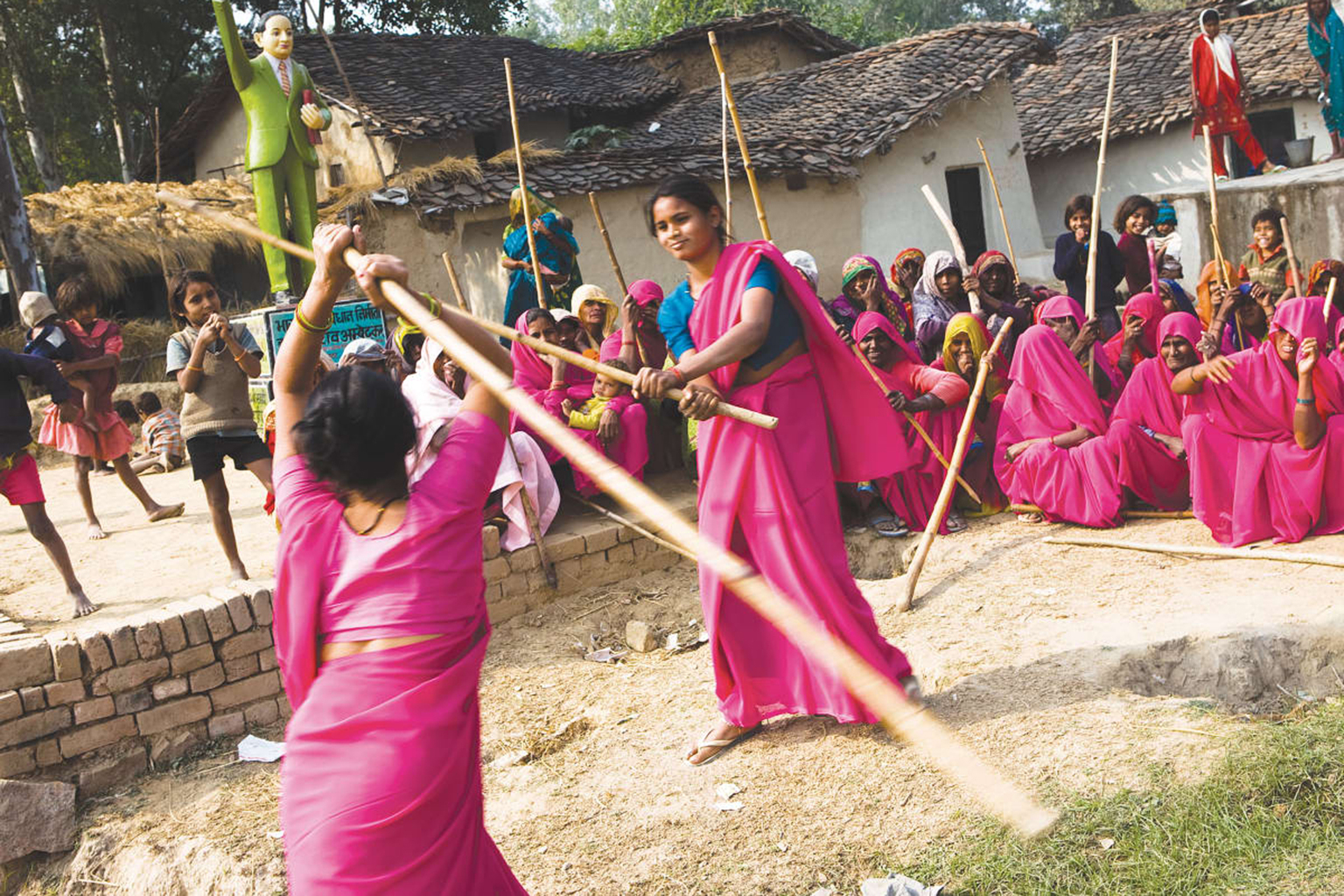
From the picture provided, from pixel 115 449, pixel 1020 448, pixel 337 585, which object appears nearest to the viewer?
pixel 337 585

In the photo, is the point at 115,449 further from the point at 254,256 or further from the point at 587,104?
the point at 587,104

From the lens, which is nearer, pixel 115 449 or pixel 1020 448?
pixel 1020 448

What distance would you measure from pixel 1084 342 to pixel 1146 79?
1628 centimetres

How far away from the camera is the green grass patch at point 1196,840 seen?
3.10 meters

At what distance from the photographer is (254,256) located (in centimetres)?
1503

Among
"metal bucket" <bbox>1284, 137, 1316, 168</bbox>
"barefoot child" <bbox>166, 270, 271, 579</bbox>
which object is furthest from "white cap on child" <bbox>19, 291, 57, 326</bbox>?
"metal bucket" <bbox>1284, 137, 1316, 168</bbox>

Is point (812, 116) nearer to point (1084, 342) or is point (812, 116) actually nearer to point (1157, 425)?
point (1084, 342)

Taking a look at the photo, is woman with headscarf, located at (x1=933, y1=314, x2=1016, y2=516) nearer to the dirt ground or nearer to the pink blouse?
the dirt ground

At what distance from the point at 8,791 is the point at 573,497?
11.0 feet

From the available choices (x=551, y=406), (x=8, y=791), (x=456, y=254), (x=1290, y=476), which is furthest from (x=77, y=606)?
(x=456, y=254)

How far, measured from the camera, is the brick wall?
189 inches

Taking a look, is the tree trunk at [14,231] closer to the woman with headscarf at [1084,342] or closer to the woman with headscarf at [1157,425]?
the woman with headscarf at [1084,342]

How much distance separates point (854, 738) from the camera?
4.14m

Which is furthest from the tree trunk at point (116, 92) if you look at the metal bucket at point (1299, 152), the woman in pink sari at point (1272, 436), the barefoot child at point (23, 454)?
the woman in pink sari at point (1272, 436)
